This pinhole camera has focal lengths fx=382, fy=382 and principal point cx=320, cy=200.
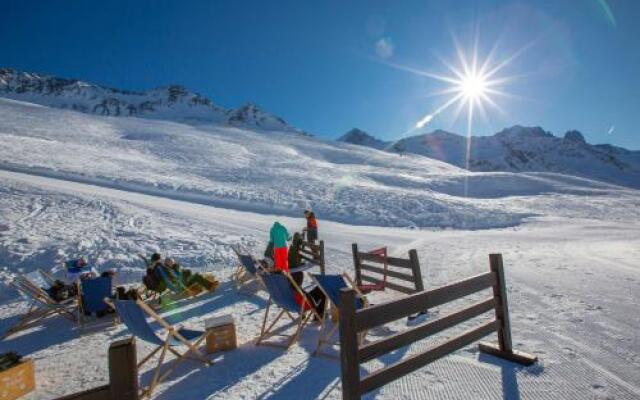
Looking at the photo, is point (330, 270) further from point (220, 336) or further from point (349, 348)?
point (349, 348)

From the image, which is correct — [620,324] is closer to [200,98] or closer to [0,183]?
[0,183]

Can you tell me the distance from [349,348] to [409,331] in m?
0.84

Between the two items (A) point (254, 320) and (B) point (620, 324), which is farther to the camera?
(A) point (254, 320)

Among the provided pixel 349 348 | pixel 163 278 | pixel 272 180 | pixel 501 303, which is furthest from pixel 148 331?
pixel 272 180

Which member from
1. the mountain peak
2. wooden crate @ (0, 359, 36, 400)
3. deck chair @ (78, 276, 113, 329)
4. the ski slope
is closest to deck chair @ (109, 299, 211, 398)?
wooden crate @ (0, 359, 36, 400)

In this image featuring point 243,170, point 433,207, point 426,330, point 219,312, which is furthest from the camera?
point 243,170

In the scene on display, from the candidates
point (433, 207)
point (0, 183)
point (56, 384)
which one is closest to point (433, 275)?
point (56, 384)

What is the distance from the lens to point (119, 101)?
159 metres

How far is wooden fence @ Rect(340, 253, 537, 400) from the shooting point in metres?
3.19

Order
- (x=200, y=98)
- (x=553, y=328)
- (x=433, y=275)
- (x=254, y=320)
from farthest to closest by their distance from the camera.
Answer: (x=200, y=98)
(x=433, y=275)
(x=254, y=320)
(x=553, y=328)

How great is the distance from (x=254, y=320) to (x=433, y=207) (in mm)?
20793

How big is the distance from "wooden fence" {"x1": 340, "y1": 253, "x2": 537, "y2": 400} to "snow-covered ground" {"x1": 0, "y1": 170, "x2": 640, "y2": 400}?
0.42 meters

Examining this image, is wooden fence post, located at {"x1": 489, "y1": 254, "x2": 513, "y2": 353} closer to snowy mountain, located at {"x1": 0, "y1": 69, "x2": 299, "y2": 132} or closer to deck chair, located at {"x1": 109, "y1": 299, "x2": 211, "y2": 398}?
deck chair, located at {"x1": 109, "y1": 299, "x2": 211, "y2": 398}

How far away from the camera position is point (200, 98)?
547 ft
